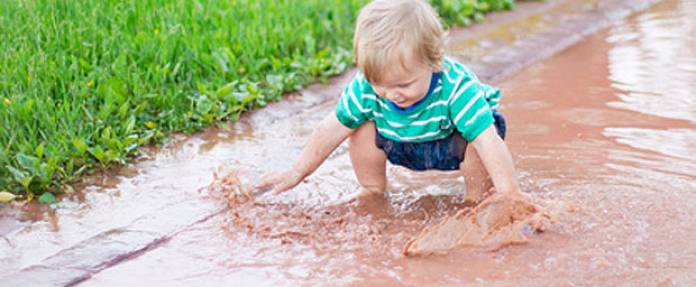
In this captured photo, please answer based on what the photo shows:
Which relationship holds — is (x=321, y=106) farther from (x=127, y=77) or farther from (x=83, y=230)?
(x=83, y=230)

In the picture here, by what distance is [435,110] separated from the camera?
337 centimetres

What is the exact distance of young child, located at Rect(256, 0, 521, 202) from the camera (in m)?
3.10

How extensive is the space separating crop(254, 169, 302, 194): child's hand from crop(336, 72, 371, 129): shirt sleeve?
31cm

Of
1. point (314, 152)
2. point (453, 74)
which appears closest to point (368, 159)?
point (314, 152)

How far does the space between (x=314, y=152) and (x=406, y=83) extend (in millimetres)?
626

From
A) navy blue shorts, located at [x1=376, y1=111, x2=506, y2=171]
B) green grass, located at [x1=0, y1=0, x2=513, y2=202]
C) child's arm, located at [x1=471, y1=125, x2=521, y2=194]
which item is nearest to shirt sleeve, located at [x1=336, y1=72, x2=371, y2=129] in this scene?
navy blue shorts, located at [x1=376, y1=111, x2=506, y2=171]

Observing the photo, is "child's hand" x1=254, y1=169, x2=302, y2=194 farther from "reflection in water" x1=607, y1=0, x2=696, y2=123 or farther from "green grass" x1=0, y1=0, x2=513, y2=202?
"reflection in water" x1=607, y1=0, x2=696, y2=123

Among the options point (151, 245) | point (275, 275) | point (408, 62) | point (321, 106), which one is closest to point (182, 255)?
point (151, 245)

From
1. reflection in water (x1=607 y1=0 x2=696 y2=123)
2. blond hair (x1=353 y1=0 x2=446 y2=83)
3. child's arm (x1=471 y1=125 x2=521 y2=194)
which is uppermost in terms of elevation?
blond hair (x1=353 y1=0 x2=446 y2=83)

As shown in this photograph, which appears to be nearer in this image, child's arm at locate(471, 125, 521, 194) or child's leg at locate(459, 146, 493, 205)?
child's arm at locate(471, 125, 521, 194)

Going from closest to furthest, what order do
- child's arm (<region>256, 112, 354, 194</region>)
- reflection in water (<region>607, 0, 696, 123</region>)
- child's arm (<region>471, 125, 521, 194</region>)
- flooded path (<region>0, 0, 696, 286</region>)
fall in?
flooded path (<region>0, 0, 696, 286</region>)
child's arm (<region>471, 125, 521, 194</region>)
child's arm (<region>256, 112, 354, 194</region>)
reflection in water (<region>607, 0, 696, 123</region>)

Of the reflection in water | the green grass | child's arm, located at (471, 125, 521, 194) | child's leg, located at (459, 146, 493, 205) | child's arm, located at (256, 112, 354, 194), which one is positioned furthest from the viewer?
the reflection in water

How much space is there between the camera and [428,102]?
3355 millimetres

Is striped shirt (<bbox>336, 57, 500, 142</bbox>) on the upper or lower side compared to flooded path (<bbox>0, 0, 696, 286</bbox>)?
upper
